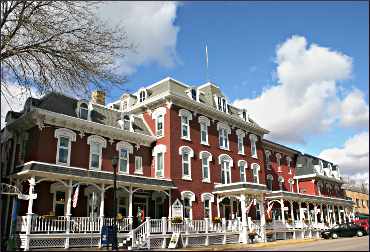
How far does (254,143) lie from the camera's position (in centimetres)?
3772

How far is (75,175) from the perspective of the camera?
71.4ft

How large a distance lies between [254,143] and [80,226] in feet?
68.8

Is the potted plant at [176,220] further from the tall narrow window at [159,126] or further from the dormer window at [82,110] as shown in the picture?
the dormer window at [82,110]

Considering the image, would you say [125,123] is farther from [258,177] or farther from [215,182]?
[258,177]

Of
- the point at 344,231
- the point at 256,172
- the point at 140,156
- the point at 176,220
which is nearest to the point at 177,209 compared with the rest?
the point at 176,220

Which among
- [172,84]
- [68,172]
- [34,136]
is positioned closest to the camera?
[68,172]

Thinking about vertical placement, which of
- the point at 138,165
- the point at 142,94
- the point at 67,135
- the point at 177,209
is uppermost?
the point at 142,94

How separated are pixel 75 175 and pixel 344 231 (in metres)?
23.7

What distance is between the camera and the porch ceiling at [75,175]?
20.5 m

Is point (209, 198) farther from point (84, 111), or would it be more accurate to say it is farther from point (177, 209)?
point (84, 111)

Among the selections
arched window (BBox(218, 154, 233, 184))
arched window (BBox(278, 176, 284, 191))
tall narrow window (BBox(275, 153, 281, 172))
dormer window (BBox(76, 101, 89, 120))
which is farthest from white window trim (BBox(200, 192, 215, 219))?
tall narrow window (BBox(275, 153, 281, 172))

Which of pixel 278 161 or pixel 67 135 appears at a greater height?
pixel 278 161

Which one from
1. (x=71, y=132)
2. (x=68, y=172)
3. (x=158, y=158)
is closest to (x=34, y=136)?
(x=71, y=132)

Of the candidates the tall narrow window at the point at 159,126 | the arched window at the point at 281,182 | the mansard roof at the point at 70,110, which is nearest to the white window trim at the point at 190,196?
the tall narrow window at the point at 159,126
